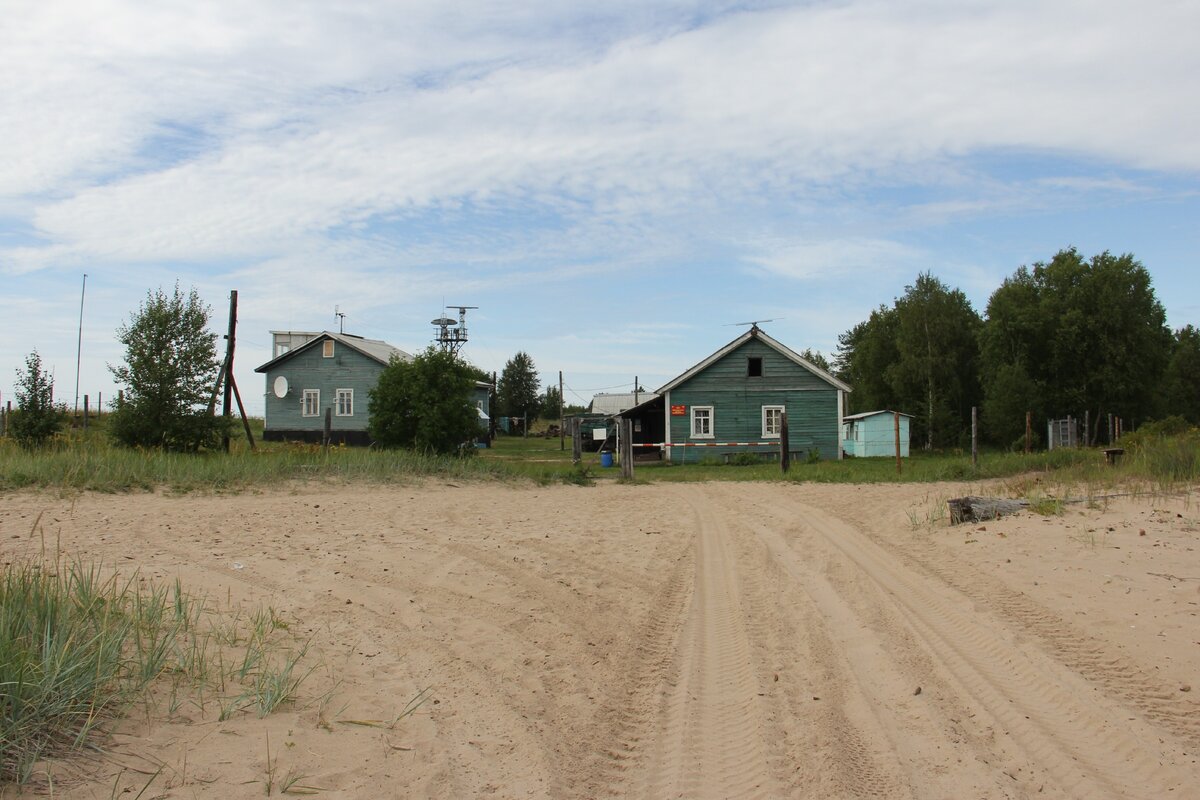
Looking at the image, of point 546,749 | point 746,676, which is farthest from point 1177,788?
point 546,749

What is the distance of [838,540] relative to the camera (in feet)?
37.8

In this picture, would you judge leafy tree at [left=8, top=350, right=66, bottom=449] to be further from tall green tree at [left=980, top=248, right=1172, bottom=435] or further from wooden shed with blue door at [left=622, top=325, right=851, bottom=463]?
tall green tree at [left=980, top=248, right=1172, bottom=435]

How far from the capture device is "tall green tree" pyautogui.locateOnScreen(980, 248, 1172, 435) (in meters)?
49.9

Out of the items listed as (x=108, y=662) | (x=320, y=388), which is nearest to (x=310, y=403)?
(x=320, y=388)

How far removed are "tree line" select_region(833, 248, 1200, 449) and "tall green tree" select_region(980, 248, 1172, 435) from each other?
0.06m

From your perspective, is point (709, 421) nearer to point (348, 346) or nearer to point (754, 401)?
point (754, 401)

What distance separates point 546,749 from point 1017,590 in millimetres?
5343

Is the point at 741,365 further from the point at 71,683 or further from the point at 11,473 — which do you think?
the point at 71,683

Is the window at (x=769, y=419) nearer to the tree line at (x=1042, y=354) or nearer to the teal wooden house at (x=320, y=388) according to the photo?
the teal wooden house at (x=320, y=388)

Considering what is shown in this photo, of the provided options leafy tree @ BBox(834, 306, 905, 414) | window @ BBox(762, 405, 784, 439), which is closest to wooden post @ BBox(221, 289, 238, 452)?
window @ BBox(762, 405, 784, 439)

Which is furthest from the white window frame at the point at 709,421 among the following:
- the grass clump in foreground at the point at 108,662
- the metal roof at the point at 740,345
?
Answer: the grass clump in foreground at the point at 108,662

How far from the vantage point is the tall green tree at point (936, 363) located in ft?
184

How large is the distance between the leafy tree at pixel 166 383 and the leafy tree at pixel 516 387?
6328 cm

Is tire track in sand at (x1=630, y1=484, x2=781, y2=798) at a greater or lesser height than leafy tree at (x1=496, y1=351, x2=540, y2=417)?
lesser
